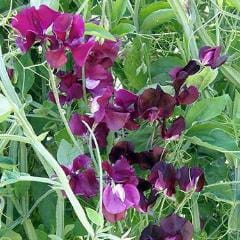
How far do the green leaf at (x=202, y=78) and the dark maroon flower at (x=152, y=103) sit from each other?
0.11 ft

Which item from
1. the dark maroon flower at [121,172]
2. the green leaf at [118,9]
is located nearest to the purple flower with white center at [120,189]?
the dark maroon flower at [121,172]

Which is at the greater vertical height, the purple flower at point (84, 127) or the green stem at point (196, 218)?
the purple flower at point (84, 127)

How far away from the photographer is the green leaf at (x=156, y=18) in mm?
819

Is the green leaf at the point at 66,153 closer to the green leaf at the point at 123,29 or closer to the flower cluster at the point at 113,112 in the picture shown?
the flower cluster at the point at 113,112

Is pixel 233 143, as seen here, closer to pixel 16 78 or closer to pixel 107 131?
pixel 107 131

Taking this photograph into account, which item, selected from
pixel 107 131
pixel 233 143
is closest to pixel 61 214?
pixel 107 131

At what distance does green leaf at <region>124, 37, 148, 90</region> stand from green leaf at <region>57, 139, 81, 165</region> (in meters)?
0.14

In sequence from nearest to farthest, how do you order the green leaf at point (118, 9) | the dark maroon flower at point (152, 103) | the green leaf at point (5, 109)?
1. the green leaf at point (5, 109)
2. the dark maroon flower at point (152, 103)
3. the green leaf at point (118, 9)

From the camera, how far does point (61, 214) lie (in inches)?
30.8

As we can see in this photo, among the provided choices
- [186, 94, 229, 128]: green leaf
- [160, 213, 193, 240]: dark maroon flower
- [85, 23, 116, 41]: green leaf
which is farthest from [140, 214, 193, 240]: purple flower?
[85, 23, 116, 41]: green leaf

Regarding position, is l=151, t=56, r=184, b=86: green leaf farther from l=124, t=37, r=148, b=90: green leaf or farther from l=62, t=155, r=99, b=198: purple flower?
l=62, t=155, r=99, b=198: purple flower

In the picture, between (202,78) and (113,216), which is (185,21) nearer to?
(202,78)

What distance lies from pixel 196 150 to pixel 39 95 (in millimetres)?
245

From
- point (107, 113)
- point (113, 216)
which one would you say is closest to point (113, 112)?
point (107, 113)
